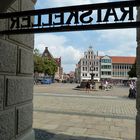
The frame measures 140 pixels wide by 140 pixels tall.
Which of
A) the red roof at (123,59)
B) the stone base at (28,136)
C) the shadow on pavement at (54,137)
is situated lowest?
the shadow on pavement at (54,137)

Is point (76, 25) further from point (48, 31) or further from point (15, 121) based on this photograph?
point (15, 121)

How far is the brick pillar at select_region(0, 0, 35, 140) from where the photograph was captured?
412 centimetres

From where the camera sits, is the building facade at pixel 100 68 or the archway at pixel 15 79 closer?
the archway at pixel 15 79

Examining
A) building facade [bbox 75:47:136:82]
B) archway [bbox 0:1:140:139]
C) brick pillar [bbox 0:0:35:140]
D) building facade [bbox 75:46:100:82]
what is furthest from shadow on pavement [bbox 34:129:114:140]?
building facade [bbox 75:46:100:82]

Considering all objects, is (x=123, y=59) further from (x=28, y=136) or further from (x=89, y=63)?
(x=28, y=136)

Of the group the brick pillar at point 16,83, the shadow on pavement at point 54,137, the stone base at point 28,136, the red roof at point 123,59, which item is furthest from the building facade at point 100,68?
the brick pillar at point 16,83

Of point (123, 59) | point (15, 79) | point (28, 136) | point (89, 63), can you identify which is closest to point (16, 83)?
point (15, 79)

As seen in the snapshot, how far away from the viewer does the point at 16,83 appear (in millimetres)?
4547

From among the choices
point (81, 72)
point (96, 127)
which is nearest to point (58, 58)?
point (81, 72)

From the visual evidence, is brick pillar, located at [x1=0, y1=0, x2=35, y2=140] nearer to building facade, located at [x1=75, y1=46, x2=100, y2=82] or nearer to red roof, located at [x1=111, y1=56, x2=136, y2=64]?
building facade, located at [x1=75, y1=46, x2=100, y2=82]

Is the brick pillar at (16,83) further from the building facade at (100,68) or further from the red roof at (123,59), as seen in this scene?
the red roof at (123,59)

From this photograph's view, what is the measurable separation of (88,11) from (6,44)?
4.35 ft

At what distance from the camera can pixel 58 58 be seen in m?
178

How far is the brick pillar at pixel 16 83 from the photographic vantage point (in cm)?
412
